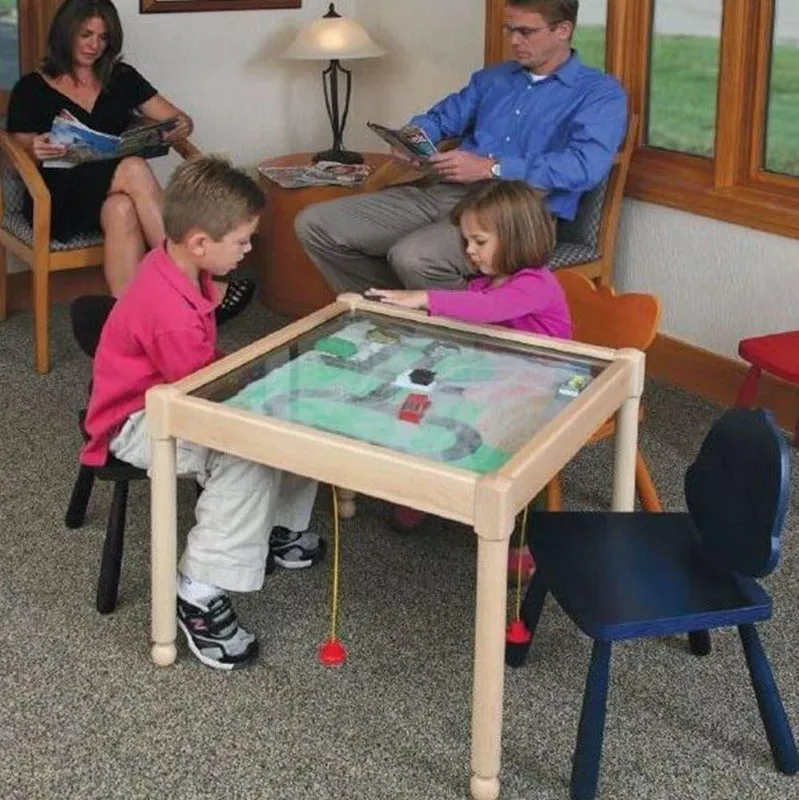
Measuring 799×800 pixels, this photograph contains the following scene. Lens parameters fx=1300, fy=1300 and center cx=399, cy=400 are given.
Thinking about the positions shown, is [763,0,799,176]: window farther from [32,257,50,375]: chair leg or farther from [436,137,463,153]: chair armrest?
[32,257,50,375]: chair leg

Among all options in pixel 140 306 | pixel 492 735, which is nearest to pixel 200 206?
pixel 140 306

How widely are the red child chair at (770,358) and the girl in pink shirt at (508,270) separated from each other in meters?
0.64

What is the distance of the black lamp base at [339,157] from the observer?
4242mm

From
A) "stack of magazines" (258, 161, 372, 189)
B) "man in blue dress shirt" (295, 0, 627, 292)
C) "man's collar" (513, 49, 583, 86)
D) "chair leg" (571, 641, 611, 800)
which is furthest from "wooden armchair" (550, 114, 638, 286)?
"chair leg" (571, 641, 611, 800)

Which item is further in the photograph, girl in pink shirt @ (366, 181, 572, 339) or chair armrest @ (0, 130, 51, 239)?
chair armrest @ (0, 130, 51, 239)

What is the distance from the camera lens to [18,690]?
2215 millimetres

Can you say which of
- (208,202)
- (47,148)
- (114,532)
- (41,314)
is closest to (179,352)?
(208,202)

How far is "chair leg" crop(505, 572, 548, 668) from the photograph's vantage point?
89.9 inches

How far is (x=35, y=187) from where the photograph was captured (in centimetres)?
351

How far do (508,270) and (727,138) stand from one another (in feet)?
3.79

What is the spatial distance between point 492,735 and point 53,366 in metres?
2.20

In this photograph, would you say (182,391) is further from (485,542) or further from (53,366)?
(53,366)

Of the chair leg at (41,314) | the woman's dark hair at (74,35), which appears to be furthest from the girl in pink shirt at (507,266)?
the woman's dark hair at (74,35)

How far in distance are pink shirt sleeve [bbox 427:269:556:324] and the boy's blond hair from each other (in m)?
0.40
